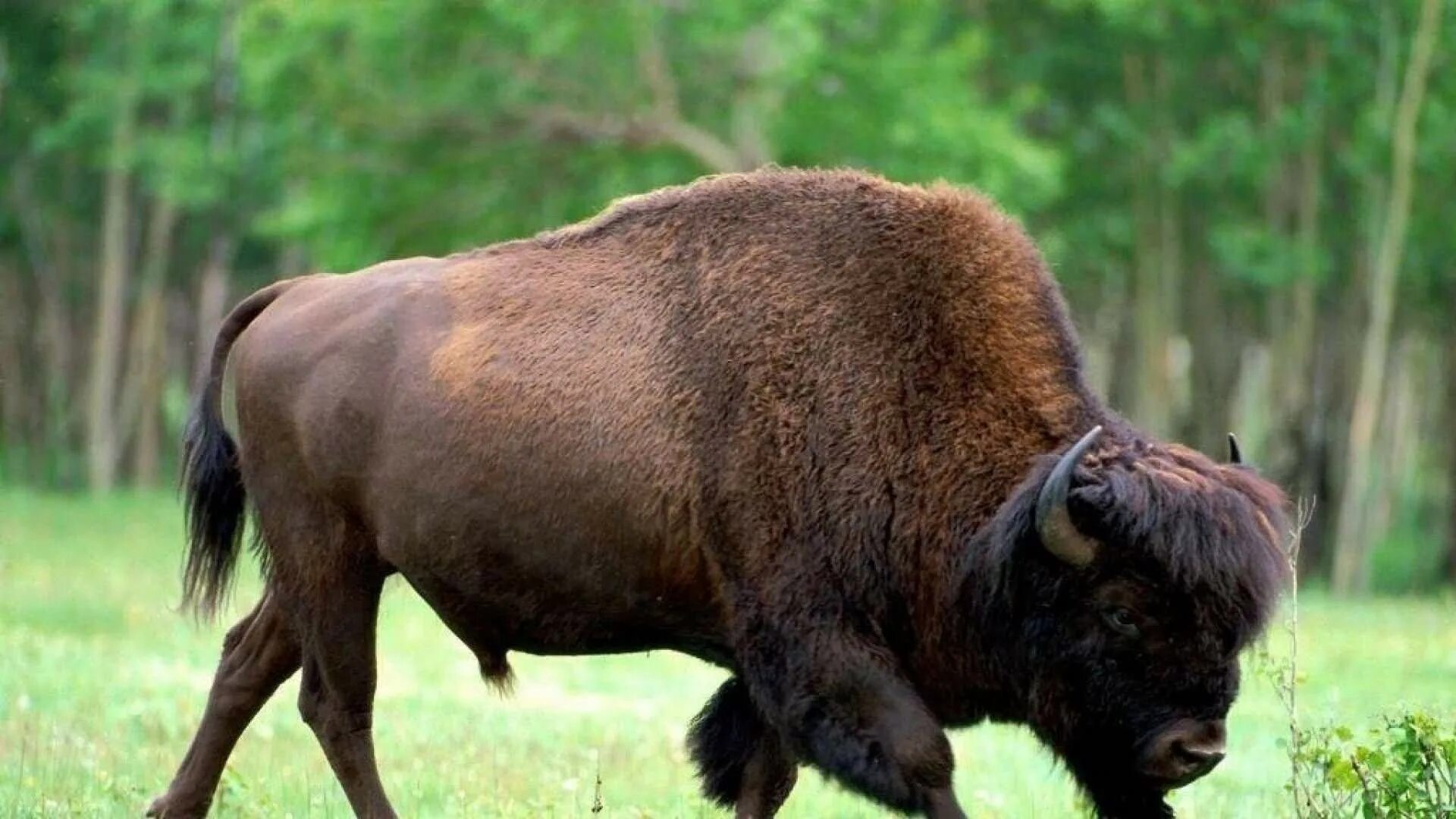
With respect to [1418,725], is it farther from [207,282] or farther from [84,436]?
[84,436]

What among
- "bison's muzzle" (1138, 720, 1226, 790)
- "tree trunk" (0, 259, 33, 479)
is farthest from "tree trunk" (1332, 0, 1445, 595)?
"tree trunk" (0, 259, 33, 479)

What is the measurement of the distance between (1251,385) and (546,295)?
39764 millimetres

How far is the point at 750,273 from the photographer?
729 centimetres

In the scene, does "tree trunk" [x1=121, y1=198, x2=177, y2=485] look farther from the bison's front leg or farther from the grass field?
the bison's front leg

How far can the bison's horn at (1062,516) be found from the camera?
21.0ft

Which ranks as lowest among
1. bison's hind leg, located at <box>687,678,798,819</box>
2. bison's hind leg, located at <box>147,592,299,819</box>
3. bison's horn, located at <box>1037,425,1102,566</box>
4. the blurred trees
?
the blurred trees

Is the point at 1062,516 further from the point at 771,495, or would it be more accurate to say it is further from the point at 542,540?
the point at 542,540

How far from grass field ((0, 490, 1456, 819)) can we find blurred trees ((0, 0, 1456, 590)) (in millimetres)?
8353

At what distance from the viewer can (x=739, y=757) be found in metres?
7.47

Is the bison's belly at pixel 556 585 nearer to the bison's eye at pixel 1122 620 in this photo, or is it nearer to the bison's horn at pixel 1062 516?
the bison's horn at pixel 1062 516

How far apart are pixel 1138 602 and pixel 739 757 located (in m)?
1.69

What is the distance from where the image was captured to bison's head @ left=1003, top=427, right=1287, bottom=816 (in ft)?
20.8

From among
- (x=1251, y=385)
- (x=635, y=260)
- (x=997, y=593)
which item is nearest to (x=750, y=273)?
(x=635, y=260)

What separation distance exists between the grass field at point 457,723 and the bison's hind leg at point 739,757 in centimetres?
73
